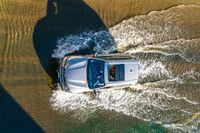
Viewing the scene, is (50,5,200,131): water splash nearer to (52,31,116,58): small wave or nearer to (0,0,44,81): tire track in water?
(52,31,116,58): small wave

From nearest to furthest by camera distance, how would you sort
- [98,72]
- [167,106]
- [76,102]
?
1. [98,72]
2. [76,102]
3. [167,106]

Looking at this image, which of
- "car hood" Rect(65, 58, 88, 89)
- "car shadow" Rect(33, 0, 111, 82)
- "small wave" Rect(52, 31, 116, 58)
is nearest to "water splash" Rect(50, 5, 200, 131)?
"small wave" Rect(52, 31, 116, 58)

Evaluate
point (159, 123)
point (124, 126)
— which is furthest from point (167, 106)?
point (124, 126)

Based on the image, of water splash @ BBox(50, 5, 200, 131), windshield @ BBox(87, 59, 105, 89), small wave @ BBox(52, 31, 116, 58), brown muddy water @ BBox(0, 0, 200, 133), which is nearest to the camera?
windshield @ BBox(87, 59, 105, 89)

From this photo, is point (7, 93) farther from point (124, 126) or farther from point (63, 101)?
point (124, 126)

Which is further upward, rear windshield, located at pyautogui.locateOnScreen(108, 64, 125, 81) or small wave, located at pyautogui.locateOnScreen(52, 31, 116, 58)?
small wave, located at pyautogui.locateOnScreen(52, 31, 116, 58)

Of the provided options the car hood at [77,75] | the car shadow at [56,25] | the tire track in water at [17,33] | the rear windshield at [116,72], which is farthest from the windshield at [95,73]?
the tire track in water at [17,33]

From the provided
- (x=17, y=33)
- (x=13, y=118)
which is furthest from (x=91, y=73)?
(x=13, y=118)
